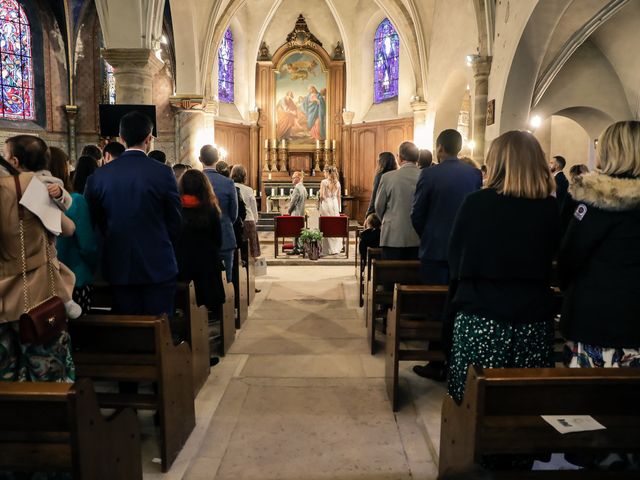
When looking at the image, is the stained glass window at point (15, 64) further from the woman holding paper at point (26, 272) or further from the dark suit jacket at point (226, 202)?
the woman holding paper at point (26, 272)

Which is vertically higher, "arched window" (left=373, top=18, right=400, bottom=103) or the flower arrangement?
"arched window" (left=373, top=18, right=400, bottom=103)

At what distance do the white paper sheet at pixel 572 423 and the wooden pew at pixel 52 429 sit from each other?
1551mm

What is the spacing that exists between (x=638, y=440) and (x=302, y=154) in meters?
17.3

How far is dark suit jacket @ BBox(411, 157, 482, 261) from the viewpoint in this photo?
392 cm

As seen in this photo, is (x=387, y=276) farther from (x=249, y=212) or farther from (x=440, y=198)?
(x=249, y=212)

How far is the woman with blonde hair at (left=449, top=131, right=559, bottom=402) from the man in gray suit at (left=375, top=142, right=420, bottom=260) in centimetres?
239

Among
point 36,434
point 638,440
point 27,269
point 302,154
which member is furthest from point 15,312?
point 302,154

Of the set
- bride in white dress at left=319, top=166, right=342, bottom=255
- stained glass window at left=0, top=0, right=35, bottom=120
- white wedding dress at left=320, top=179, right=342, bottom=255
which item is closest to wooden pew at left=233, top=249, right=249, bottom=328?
bride in white dress at left=319, top=166, right=342, bottom=255

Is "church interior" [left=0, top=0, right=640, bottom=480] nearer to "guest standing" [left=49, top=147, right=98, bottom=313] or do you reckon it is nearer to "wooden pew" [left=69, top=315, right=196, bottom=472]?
"wooden pew" [left=69, top=315, right=196, bottom=472]

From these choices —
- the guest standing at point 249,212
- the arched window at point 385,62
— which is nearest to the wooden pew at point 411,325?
the guest standing at point 249,212

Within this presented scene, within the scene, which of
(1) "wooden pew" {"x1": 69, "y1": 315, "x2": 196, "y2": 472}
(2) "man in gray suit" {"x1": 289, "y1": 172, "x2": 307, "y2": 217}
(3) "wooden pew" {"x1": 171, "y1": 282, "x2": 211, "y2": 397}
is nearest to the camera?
(1) "wooden pew" {"x1": 69, "y1": 315, "x2": 196, "y2": 472}

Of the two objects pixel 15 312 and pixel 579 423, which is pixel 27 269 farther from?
pixel 579 423

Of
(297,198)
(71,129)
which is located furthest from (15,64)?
(297,198)

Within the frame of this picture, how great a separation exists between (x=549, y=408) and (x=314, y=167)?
17.1 metres
